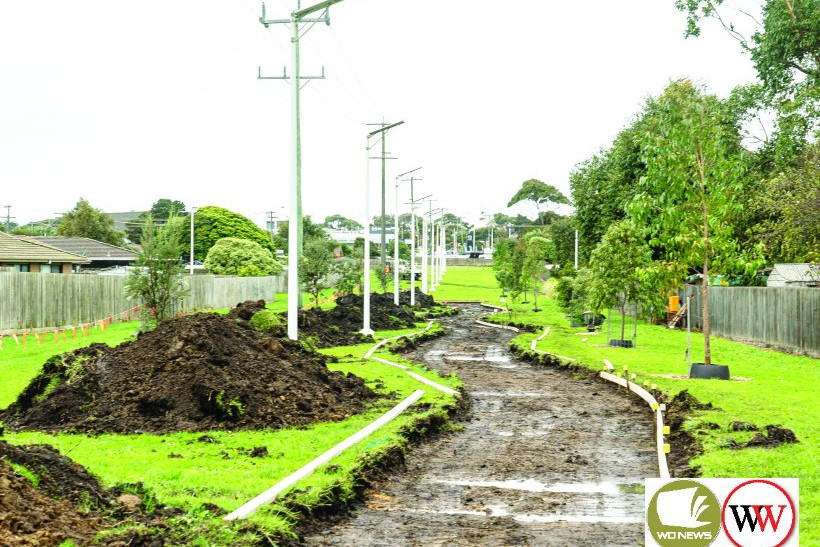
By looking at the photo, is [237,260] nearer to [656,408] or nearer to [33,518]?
[656,408]

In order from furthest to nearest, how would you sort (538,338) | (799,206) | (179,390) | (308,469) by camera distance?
(538,338)
(799,206)
(179,390)
(308,469)

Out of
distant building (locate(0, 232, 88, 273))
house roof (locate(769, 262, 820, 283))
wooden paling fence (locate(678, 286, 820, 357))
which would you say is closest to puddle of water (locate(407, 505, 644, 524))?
wooden paling fence (locate(678, 286, 820, 357))

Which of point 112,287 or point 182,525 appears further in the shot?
point 112,287

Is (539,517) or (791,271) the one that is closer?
(539,517)

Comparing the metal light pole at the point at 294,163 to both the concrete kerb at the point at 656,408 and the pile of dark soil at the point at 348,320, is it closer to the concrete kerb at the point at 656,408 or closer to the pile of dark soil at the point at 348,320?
the pile of dark soil at the point at 348,320

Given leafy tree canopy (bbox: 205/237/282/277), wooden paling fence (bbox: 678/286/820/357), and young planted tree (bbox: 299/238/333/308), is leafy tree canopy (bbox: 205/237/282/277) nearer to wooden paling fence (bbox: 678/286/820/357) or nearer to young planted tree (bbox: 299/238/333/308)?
young planted tree (bbox: 299/238/333/308)

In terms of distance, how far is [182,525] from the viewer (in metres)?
8.75

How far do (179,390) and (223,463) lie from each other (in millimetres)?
4192

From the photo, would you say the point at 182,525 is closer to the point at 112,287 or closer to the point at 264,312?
the point at 264,312

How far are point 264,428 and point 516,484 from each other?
15.4 ft

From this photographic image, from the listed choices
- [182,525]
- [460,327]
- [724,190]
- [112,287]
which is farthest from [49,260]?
[182,525]

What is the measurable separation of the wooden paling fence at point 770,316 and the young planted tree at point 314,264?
16639 millimetres

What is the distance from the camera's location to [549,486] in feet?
39.8

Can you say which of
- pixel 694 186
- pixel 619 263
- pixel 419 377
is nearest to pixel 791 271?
pixel 619 263
